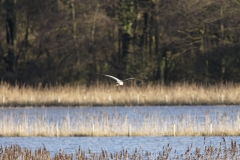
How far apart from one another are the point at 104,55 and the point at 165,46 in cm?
425

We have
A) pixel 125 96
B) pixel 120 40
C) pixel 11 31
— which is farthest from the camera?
pixel 120 40

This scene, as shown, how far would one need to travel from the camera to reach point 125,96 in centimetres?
3331

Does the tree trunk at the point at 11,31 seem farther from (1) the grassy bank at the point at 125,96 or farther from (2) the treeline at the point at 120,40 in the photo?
(1) the grassy bank at the point at 125,96

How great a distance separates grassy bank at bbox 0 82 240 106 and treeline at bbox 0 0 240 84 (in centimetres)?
494

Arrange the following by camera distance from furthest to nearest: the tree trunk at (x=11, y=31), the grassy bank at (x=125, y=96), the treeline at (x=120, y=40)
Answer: the tree trunk at (x=11, y=31), the treeline at (x=120, y=40), the grassy bank at (x=125, y=96)

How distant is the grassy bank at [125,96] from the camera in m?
32.2

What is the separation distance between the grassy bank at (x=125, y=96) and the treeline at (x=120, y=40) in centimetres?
494

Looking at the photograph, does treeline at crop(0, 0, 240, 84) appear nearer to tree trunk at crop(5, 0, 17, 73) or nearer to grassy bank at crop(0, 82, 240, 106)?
tree trunk at crop(5, 0, 17, 73)

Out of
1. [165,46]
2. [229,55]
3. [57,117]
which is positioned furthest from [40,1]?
[57,117]

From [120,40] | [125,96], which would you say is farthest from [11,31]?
[125,96]

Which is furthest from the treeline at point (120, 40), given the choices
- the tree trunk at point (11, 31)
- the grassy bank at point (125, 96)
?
the grassy bank at point (125, 96)

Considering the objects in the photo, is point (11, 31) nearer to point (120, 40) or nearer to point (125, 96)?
point (120, 40)

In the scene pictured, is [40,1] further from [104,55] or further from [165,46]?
[165,46]

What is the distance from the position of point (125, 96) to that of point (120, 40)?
35.9ft
